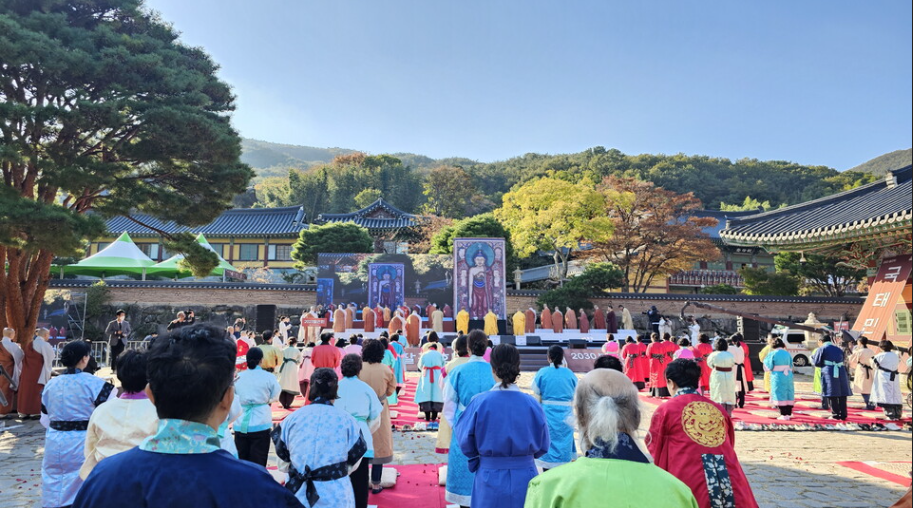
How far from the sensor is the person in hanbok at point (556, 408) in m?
4.53

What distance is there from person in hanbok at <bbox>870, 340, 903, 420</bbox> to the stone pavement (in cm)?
83

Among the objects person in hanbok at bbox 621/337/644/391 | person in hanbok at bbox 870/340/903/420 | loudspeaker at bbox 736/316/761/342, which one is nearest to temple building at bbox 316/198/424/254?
loudspeaker at bbox 736/316/761/342

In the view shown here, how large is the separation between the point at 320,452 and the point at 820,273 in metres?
26.0

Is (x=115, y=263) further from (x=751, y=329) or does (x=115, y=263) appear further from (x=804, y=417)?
(x=751, y=329)

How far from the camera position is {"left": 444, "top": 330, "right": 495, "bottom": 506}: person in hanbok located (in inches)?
164

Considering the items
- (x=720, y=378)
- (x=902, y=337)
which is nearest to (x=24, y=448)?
(x=720, y=378)

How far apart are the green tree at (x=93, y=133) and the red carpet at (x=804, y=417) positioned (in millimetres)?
8880

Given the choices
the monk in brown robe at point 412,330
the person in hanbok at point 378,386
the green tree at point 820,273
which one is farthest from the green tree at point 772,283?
the person in hanbok at point 378,386

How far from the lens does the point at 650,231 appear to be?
23656mm

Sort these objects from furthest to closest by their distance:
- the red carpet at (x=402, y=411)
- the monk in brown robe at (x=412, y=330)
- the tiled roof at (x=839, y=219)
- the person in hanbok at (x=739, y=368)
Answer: the monk in brown robe at (x=412, y=330) → the tiled roof at (x=839, y=219) → the person in hanbok at (x=739, y=368) → the red carpet at (x=402, y=411)

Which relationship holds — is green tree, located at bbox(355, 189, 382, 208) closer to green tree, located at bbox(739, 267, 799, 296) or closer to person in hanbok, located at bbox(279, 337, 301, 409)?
green tree, located at bbox(739, 267, 799, 296)

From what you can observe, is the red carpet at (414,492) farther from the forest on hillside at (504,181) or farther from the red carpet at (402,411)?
the forest on hillside at (504,181)

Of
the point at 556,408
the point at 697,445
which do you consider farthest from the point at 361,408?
the point at 697,445

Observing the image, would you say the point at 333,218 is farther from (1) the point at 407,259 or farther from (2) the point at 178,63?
(2) the point at 178,63
